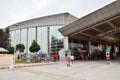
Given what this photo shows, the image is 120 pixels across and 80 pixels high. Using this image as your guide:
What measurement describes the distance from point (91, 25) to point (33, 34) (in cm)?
1913

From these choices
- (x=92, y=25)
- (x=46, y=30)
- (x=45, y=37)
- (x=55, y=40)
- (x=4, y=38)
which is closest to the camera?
(x=92, y=25)

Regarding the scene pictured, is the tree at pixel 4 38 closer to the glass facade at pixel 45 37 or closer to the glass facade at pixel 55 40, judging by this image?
the glass facade at pixel 45 37

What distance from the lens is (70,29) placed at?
27.9 meters

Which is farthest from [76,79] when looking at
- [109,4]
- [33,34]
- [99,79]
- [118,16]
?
[33,34]

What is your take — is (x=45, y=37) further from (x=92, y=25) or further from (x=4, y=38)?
(x=92, y=25)

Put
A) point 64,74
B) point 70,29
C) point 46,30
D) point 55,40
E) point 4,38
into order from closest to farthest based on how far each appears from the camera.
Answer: point 64,74, point 70,29, point 55,40, point 46,30, point 4,38

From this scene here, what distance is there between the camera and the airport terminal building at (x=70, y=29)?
77.3ft

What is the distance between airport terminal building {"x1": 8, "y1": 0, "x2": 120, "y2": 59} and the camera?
23.6 meters

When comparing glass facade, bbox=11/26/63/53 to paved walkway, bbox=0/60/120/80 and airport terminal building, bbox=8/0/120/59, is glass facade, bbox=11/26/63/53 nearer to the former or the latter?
airport terminal building, bbox=8/0/120/59

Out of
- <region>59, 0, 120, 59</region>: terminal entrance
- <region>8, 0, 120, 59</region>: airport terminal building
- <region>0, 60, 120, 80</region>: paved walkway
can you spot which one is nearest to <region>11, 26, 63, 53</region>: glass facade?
<region>8, 0, 120, 59</region>: airport terminal building

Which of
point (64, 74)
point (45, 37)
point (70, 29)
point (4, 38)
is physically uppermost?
point (70, 29)

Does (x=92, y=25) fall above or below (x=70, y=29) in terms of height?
above

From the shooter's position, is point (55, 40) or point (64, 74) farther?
point (55, 40)

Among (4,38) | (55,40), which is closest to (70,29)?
(55,40)
